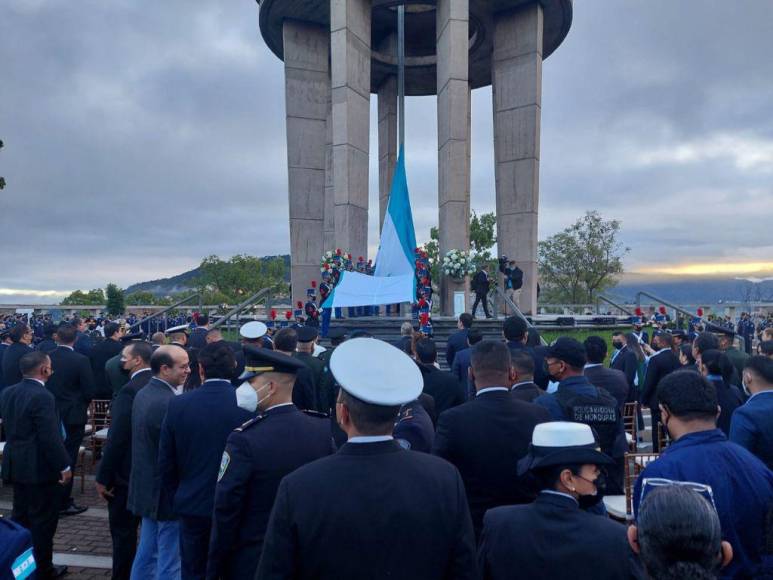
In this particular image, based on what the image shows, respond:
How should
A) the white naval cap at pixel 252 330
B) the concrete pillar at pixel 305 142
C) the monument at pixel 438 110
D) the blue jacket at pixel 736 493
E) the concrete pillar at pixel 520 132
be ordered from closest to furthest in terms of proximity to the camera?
the blue jacket at pixel 736 493
the white naval cap at pixel 252 330
the monument at pixel 438 110
the concrete pillar at pixel 520 132
the concrete pillar at pixel 305 142

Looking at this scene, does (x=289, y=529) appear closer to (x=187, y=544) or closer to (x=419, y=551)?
(x=419, y=551)

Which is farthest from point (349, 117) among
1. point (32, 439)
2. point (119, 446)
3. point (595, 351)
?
point (119, 446)

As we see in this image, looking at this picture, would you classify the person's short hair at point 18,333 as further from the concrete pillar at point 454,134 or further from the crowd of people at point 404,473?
the concrete pillar at point 454,134

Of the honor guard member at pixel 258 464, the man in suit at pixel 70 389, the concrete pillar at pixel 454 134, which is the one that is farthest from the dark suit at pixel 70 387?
the concrete pillar at pixel 454 134

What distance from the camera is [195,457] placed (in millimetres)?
3439

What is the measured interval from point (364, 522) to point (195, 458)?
1950mm

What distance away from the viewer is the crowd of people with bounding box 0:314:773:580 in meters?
1.89

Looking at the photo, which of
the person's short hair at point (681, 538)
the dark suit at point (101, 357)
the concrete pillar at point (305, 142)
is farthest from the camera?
the concrete pillar at point (305, 142)

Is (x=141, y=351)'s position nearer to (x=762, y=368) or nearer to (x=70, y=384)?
(x=70, y=384)

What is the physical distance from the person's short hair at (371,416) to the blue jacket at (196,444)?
1.70 meters

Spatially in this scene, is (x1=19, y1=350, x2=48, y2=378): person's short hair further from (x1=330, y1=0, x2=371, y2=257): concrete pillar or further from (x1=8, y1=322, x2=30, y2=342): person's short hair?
(x1=330, y1=0, x2=371, y2=257): concrete pillar

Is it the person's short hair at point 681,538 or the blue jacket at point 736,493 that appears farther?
Result: the blue jacket at point 736,493

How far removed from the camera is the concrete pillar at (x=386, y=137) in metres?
26.5

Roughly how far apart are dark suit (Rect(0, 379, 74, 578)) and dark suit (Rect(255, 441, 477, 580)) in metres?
3.54
